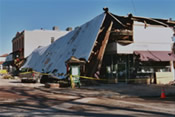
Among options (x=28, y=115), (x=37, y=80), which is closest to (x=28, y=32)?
(x=37, y=80)

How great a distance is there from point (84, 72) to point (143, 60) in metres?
6.03

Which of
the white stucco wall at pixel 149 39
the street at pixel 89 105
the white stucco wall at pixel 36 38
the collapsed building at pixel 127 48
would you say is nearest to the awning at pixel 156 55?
the collapsed building at pixel 127 48

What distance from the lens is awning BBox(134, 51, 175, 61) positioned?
68.4 feet

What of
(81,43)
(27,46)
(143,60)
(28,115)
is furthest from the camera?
(27,46)

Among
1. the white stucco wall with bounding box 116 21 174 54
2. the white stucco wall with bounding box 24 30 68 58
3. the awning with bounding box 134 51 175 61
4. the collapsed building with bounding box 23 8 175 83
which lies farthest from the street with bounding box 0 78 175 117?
the white stucco wall with bounding box 24 30 68 58

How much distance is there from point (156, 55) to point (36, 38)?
36.6 m

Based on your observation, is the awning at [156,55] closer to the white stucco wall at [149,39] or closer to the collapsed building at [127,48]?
the collapsed building at [127,48]

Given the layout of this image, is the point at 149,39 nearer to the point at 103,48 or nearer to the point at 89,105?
the point at 103,48

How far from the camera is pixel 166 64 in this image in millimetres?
22891

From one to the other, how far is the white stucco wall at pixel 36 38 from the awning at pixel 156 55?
35.1 metres

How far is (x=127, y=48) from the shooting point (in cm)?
2161

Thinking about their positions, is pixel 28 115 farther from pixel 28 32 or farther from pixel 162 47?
Result: pixel 28 32

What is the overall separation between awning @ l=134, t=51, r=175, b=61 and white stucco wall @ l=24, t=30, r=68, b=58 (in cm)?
3506

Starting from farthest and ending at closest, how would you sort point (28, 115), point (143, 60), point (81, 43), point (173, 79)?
point (81, 43), point (173, 79), point (143, 60), point (28, 115)
